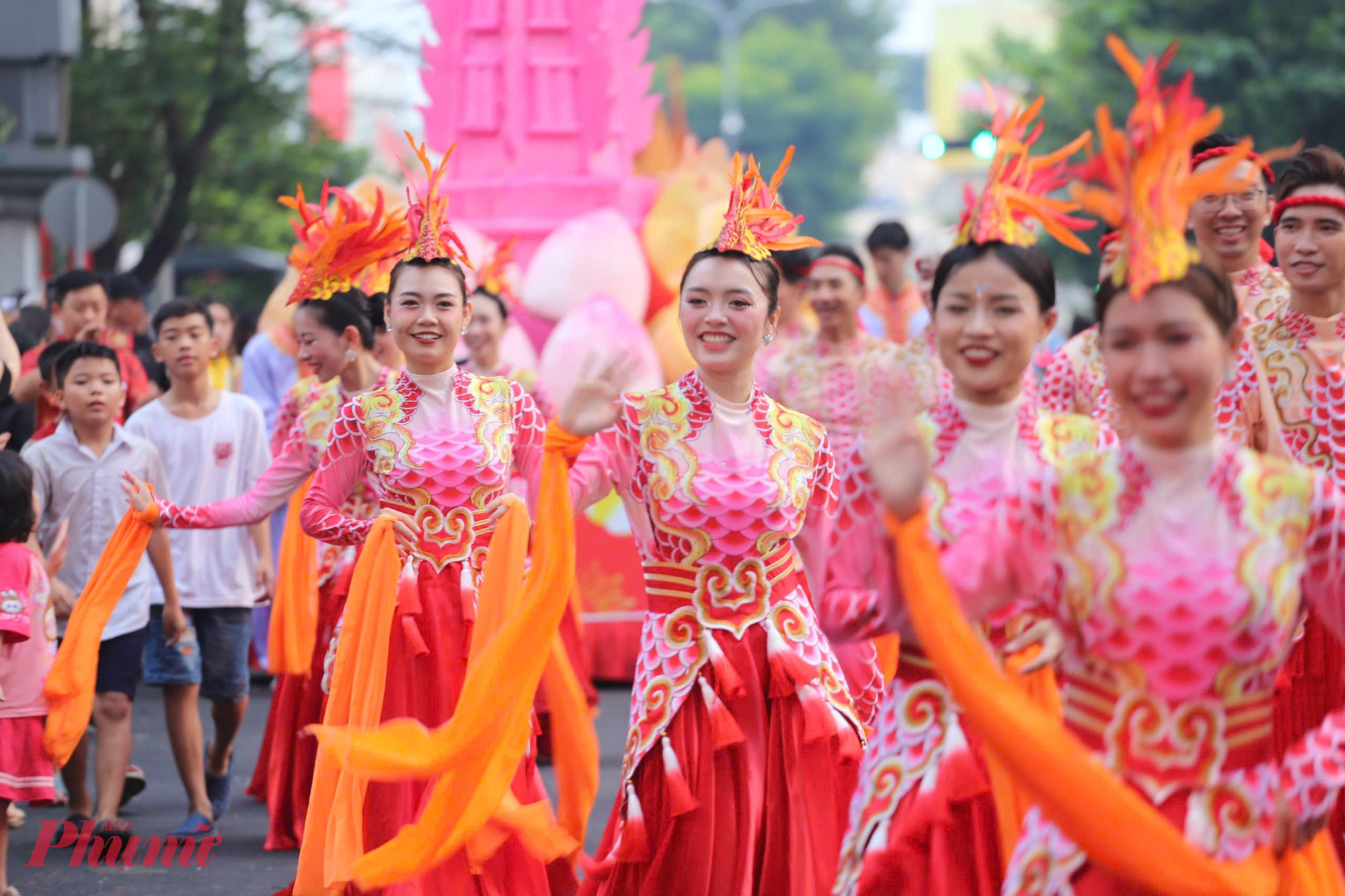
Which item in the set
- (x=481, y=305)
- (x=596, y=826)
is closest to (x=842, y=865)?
(x=596, y=826)

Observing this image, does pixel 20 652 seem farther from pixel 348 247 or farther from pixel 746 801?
pixel 746 801

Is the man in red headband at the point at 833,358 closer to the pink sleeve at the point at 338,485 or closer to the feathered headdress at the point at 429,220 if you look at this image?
the feathered headdress at the point at 429,220

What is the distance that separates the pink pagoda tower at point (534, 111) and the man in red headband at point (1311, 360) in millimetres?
7530

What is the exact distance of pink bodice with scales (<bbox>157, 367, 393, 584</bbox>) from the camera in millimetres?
5570

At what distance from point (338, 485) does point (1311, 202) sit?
2.90 m

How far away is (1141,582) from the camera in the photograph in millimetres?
2951

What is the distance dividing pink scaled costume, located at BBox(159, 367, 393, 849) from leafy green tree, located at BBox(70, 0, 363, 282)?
12.7 m

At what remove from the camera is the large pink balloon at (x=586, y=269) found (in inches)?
441

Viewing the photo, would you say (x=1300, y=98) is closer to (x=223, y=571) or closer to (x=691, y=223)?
(x=691, y=223)

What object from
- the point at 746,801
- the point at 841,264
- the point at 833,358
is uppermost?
the point at 841,264

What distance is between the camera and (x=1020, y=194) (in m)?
3.74

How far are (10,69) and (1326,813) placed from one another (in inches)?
792

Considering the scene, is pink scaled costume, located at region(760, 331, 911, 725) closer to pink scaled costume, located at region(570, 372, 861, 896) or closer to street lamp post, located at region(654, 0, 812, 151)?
pink scaled costume, located at region(570, 372, 861, 896)

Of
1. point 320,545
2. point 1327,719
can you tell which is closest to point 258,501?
point 320,545
